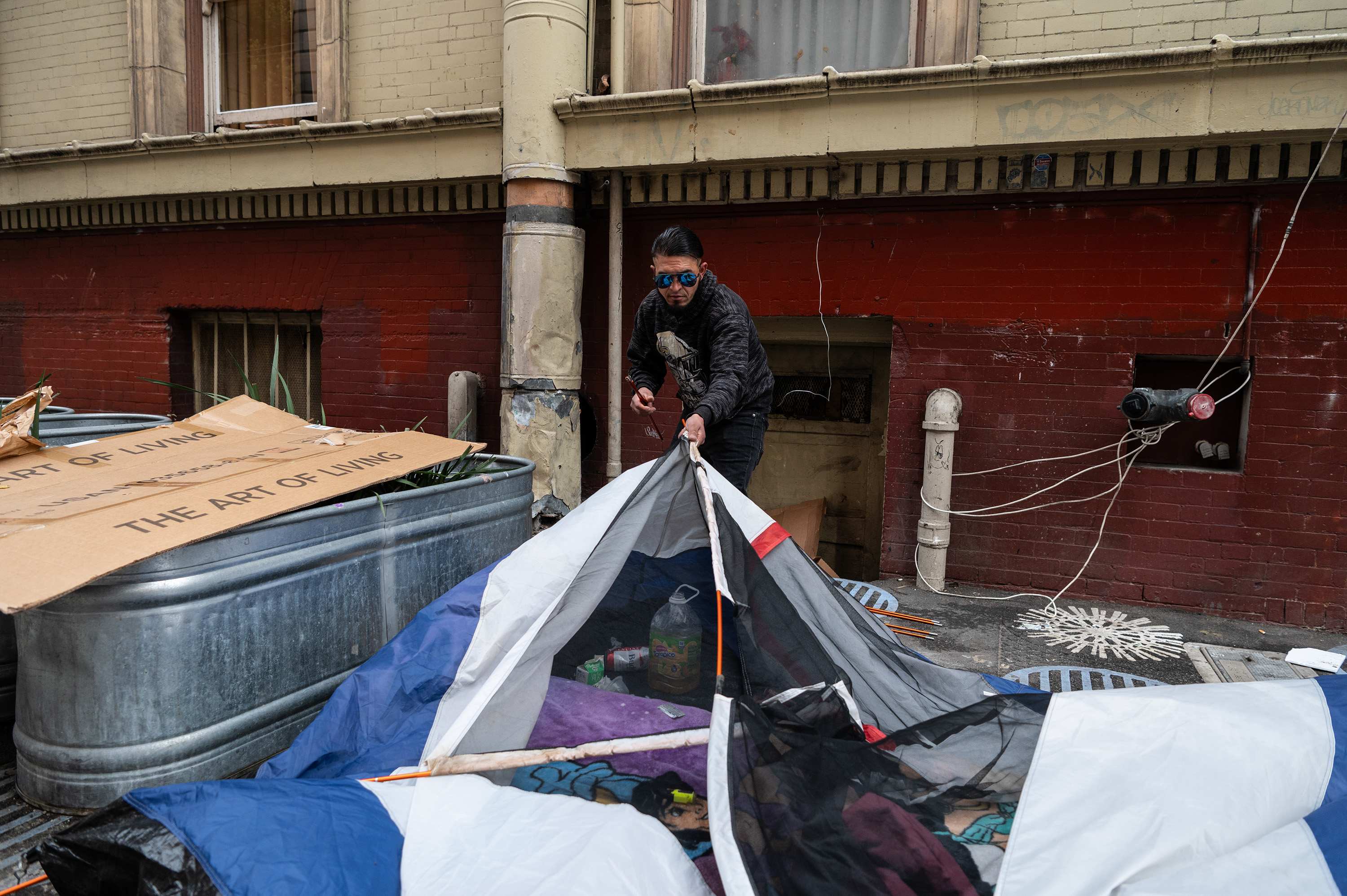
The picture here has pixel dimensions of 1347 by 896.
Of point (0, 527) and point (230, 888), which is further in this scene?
point (0, 527)

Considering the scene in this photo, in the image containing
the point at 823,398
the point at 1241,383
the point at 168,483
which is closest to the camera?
the point at 168,483

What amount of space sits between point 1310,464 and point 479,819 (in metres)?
4.65

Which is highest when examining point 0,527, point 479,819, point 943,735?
point 0,527

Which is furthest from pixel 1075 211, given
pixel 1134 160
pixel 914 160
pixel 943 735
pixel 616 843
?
pixel 616 843

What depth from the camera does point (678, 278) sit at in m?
3.44

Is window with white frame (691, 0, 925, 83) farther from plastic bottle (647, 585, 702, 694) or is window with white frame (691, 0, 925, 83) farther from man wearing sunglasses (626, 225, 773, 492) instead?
plastic bottle (647, 585, 702, 694)

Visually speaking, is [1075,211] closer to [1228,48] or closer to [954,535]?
[1228,48]

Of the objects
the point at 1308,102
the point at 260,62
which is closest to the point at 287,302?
the point at 260,62

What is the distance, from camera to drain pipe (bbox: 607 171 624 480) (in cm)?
552

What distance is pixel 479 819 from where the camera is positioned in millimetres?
1930

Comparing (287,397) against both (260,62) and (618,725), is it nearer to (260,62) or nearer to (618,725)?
(618,725)

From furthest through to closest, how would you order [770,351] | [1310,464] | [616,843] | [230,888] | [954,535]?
1. [770,351]
2. [954,535]
3. [1310,464]
4. [616,843]
5. [230,888]

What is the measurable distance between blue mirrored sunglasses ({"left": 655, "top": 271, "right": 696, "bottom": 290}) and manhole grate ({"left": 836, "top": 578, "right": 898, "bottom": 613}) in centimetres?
192

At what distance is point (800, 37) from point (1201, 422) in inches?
136
